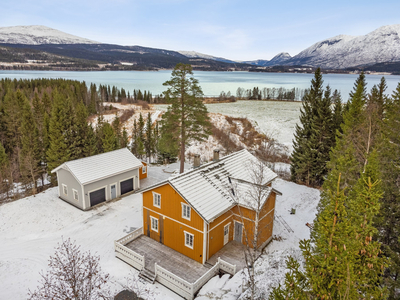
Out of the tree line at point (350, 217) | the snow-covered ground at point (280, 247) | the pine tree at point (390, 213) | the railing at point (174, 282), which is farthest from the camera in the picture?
the railing at point (174, 282)

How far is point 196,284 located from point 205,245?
7.51ft

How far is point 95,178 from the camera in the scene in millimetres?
21250

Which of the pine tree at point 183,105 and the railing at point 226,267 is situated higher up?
the pine tree at point 183,105

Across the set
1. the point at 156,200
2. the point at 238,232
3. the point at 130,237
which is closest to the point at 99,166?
the point at 130,237

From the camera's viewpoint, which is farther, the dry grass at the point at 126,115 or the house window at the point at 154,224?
the dry grass at the point at 126,115

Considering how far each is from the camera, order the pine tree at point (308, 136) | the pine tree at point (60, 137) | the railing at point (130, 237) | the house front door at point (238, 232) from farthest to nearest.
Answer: the pine tree at point (60, 137) → the pine tree at point (308, 136) → the house front door at point (238, 232) → the railing at point (130, 237)

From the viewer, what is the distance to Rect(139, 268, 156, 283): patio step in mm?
13419

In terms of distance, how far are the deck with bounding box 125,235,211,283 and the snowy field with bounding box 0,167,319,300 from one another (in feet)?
3.45

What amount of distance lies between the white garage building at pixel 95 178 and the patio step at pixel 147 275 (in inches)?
398

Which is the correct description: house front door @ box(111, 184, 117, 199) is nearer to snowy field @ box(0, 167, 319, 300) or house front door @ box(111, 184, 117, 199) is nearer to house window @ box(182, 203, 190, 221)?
snowy field @ box(0, 167, 319, 300)

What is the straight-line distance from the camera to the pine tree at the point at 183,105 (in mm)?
24578

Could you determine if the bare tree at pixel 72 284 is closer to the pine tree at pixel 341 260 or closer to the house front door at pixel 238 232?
the pine tree at pixel 341 260

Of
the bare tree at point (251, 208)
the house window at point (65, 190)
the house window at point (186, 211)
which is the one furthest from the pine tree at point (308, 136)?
the house window at point (65, 190)

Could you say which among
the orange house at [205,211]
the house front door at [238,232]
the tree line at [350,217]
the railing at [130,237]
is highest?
the tree line at [350,217]
